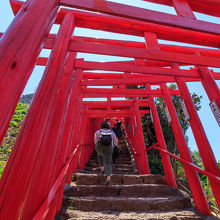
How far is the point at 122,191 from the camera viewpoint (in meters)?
2.72

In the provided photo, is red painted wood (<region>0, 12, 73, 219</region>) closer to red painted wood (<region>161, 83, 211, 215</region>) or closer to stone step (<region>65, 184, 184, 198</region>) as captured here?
stone step (<region>65, 184, 184, 198</region>)

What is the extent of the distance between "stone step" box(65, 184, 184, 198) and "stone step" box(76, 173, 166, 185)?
37 cm

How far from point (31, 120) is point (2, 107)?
1.46 ft

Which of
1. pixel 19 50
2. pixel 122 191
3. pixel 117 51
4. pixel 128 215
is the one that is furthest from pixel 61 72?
pixel 122 191

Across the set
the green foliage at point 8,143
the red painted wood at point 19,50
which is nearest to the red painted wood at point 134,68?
the red painted wood at point 19,50

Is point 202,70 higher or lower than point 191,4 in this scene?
lower

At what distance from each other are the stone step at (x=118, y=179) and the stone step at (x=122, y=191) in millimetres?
366

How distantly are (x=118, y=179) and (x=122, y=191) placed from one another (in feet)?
1.66

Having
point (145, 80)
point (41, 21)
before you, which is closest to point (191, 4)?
point (145, 80)

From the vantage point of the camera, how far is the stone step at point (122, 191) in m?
2.62

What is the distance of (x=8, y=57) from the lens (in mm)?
803

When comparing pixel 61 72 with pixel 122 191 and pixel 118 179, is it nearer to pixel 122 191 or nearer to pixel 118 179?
pixel 122 191

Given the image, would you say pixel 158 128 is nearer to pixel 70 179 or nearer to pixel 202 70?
pixel 202 70

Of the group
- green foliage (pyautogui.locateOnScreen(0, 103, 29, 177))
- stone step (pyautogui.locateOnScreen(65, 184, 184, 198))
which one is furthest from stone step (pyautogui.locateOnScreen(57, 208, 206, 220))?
green foliage (pyautogui.locateOnScreen(0, 103, 29, 177))
